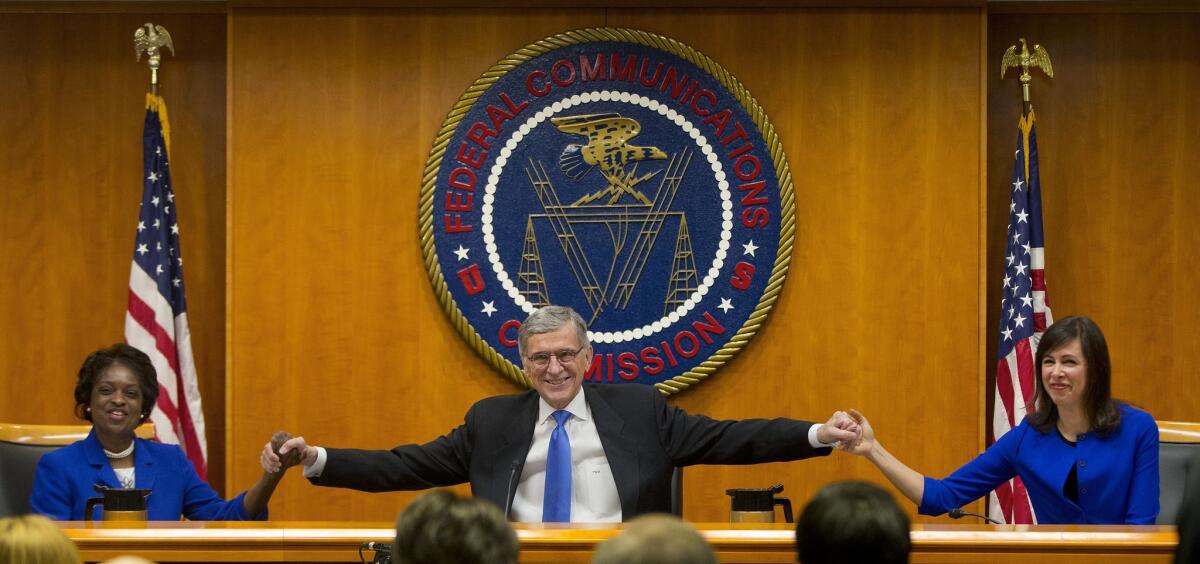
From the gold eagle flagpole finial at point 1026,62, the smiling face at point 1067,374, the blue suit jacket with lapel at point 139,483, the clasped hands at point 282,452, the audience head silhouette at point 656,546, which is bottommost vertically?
the blue suit jacket with lapel at point 139,483

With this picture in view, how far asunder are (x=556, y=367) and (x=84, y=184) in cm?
269

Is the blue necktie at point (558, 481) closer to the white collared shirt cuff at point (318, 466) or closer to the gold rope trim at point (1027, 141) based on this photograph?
the white collared shirt cuff at point (318, 466)

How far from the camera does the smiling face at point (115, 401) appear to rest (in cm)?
434

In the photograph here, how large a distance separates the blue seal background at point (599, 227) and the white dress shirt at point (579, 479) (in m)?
1.37

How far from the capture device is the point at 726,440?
409cm

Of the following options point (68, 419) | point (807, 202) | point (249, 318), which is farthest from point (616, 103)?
point (68, 419)

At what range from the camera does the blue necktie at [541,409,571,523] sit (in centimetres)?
393

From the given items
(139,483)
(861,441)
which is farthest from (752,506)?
(139,483)

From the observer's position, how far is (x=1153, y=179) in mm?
5648

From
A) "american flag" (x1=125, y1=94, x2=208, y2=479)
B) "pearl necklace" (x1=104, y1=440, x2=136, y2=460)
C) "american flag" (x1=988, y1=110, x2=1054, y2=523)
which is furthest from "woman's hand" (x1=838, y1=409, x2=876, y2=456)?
"american flag" (x1=125, y1=94, x2=208, y2=479)

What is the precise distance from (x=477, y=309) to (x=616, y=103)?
3.16 ft

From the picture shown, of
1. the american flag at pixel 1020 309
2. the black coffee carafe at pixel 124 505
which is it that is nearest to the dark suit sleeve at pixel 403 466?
the black coffee carafe at pixel 124 505

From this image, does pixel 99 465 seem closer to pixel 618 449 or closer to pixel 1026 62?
pixel 618 449

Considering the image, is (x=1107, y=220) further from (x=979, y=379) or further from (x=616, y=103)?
(x=616, y=103)
